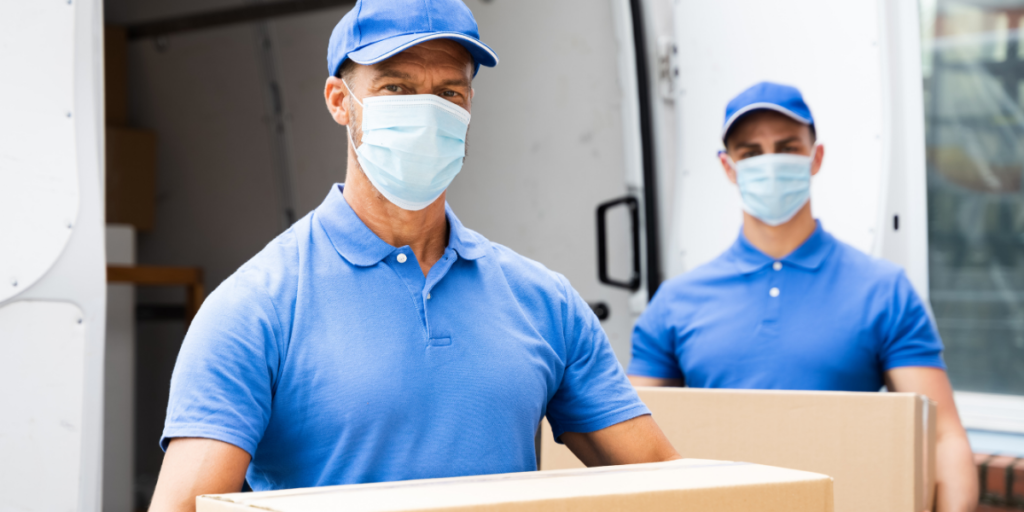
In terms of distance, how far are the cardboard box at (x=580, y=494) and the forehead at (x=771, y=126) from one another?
44.1 inches

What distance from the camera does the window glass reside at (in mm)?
2367

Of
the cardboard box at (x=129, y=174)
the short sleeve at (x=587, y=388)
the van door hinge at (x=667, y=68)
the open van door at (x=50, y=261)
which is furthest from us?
the cardboard box at (x=129, y=174)

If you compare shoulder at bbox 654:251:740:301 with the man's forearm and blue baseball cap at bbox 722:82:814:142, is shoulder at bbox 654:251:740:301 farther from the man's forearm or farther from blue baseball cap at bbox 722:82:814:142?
the man's forearm

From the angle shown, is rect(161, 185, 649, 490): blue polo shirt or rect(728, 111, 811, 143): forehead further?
rect(728, 111, 811, 143): forehead

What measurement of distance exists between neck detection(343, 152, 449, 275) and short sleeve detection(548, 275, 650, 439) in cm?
19

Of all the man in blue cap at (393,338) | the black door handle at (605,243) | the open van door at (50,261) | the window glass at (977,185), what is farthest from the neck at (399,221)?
Result: the window glass at (977,185)

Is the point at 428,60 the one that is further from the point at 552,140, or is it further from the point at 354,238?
the point at 552,140

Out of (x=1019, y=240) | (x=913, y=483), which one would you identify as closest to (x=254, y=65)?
(x=1019, y=240)

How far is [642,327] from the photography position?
6.31 feet

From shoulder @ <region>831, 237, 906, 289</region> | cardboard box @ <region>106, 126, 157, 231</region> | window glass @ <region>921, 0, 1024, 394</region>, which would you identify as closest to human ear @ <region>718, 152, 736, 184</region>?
shoulder @ <region>831, 237, 906, 289</region>

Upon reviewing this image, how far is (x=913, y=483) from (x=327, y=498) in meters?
0.94

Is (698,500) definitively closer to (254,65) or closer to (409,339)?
(409,339)

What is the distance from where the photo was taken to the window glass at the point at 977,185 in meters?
2.37

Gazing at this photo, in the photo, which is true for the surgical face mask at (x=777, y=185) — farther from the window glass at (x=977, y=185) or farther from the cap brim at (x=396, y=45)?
the cap brim at (x=396, y=45)
